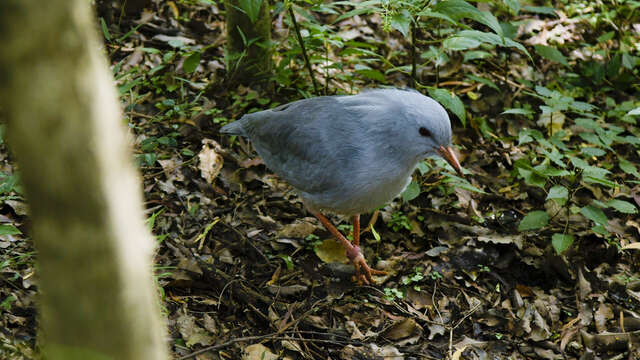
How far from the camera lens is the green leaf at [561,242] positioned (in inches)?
153

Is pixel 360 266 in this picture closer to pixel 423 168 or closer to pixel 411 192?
pixel 411 192

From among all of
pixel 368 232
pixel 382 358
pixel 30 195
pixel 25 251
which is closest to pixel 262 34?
pixel 368 232

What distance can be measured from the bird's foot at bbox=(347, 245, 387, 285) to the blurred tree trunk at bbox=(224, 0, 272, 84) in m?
1.89

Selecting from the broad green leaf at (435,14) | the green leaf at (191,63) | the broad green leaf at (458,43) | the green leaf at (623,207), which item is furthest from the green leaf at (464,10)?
the green leaf at (191,63)

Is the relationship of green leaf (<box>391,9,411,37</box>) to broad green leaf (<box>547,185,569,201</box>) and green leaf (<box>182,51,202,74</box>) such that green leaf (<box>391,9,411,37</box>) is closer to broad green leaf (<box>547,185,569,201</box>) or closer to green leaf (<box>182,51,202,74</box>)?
broad green leaf (<box>547,185,569,201</box>)

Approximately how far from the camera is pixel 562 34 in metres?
5.89

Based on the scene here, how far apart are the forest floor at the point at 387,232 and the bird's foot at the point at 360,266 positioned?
7 cm

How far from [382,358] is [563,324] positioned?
126 centimetres

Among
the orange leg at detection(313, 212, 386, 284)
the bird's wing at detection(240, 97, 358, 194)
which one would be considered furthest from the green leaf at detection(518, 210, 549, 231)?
the bird's wing at detection(240, 97, 358, 194)

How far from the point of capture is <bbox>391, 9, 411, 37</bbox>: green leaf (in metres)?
3.55

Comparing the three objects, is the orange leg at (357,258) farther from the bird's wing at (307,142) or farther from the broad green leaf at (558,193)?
the broad green leaf at (558,193)

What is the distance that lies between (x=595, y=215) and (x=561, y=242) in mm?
271

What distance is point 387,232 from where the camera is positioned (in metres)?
4.39

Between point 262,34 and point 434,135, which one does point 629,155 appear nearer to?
point 434,135
